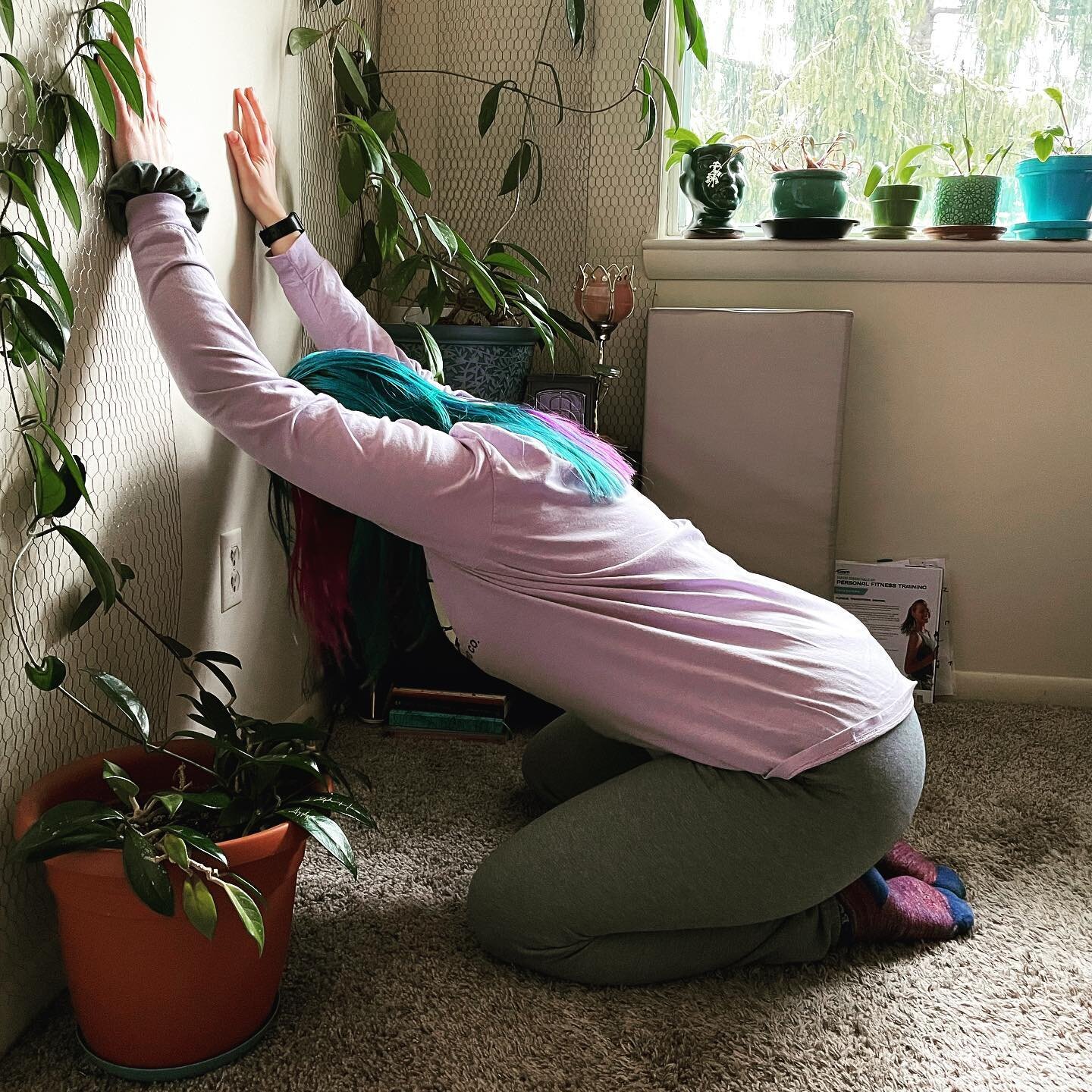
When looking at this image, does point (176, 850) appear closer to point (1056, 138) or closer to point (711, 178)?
point (711, 178)

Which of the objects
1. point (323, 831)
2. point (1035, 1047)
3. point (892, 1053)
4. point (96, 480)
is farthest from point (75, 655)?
point (1035, 1047)

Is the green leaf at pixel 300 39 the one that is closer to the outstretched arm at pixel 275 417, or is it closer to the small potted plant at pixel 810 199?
the outstretched arm at pixel 275 417

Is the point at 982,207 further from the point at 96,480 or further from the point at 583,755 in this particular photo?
the point at 96,480

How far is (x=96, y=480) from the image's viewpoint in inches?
51.2

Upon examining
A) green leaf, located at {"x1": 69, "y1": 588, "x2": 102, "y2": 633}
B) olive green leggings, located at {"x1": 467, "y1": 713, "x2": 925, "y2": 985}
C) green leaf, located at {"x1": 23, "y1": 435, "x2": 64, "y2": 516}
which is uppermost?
green leaf, located at {"x1": 23, "y1": 435, "x2": 64, "y2": 516}

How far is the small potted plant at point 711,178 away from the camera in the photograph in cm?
237

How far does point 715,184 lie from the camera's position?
2.38 metres

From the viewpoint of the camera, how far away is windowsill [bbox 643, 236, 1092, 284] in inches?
90.7

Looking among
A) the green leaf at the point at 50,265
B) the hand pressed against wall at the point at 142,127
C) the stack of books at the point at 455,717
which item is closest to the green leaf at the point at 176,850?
the green leaf at the point at 50,265

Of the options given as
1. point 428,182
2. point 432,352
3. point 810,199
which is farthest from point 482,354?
point 810,199

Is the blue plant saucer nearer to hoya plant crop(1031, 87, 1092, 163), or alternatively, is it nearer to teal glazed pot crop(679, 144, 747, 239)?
hoya plant crop(1031, 87, 1092, 163)

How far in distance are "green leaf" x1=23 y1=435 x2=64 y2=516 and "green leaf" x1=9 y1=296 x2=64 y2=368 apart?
9 centimetres

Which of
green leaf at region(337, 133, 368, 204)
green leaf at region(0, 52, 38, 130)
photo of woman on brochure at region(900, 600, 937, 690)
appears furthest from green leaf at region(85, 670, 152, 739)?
→ photo of woman on brochure at region(900, 600, 937, 690)

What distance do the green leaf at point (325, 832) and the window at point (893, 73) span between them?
1.94m
